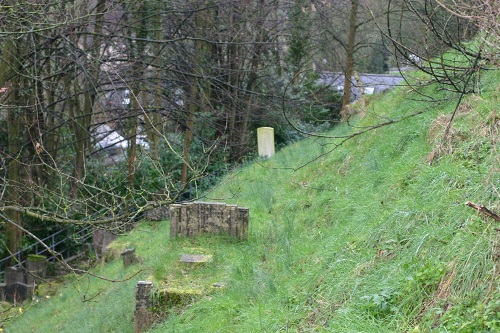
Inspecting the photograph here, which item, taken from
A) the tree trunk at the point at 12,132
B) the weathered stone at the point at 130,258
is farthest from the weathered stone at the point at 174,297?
the tree trunk at the point at 12,132

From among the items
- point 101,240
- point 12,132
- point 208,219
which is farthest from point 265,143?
point 208,219

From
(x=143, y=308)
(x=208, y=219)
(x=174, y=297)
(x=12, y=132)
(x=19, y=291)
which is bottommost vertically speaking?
(x=19, y=291)

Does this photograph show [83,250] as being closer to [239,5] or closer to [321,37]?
[239,5]

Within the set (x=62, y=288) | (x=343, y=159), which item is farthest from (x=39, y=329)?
(x=343, y=159)

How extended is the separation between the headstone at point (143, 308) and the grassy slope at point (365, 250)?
0.36m

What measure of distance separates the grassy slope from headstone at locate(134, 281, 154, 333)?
36cm

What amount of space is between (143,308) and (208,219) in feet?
7.14

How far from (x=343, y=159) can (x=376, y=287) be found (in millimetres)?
5831

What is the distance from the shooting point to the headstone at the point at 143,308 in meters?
7.72

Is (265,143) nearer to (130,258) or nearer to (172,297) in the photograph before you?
(130,258)

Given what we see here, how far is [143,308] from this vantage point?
7.73 metres

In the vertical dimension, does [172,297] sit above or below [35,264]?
above

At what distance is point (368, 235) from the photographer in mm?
6473

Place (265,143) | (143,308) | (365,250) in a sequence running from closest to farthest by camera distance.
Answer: (365,250) < (143,308) < (265,143)
